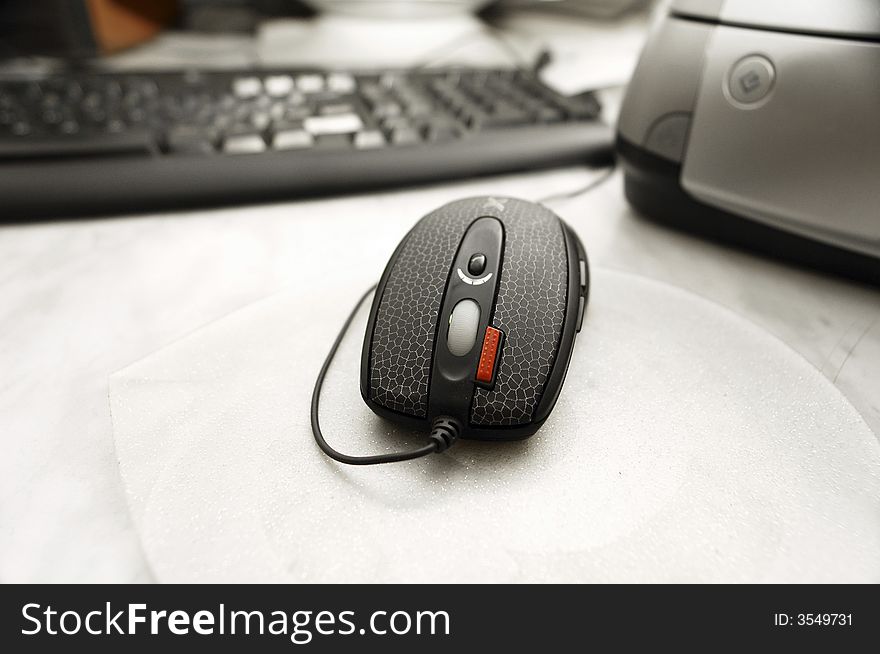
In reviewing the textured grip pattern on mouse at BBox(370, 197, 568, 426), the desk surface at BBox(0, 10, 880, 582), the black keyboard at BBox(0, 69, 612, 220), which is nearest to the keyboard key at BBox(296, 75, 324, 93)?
the black keyboard at BBox(0, 69, 612, 220)

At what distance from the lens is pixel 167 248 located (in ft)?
1.16

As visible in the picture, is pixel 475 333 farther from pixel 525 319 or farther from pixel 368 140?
pixel 368 140

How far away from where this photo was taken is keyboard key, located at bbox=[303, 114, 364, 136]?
1.36 ft

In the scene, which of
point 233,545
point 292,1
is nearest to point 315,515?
point 233,545

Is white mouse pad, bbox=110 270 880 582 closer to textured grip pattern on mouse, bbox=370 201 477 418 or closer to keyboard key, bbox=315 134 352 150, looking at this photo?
textured grip pattern on mouse, bbox=370 201 477 418

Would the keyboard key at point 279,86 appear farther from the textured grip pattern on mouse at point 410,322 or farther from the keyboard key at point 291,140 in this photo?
the textured grip pattern on mouse at point 410,322

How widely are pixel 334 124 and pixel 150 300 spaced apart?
0.18m

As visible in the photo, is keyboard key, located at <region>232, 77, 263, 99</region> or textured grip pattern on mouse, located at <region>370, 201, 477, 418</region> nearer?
textured grip pattern on mouse, located at <region>370, 201, 477, 418</region>

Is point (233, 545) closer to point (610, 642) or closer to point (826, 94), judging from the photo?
point (610, 642)

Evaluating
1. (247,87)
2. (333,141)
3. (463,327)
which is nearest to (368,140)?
(333,141)

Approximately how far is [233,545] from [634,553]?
13 cm

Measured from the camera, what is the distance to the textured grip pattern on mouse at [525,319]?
0.22 metres

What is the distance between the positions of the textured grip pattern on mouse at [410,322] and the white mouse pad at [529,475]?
20 mm

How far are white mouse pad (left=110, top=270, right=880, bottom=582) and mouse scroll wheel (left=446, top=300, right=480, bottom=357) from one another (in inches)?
1.5
